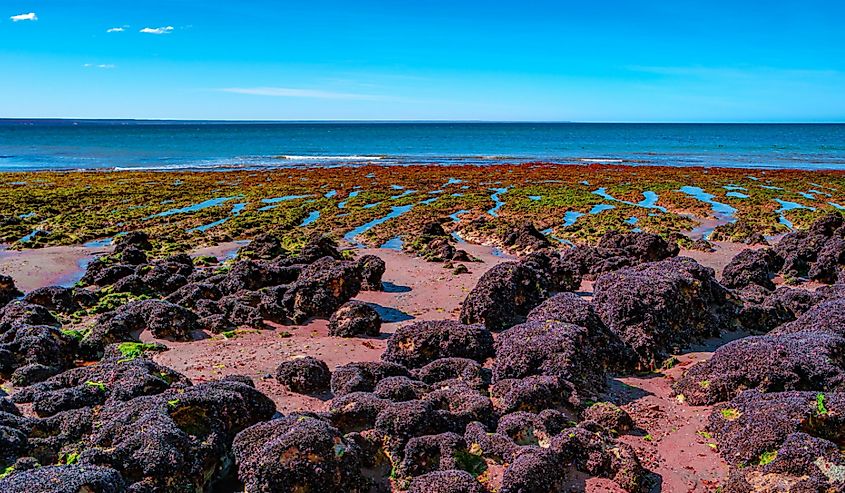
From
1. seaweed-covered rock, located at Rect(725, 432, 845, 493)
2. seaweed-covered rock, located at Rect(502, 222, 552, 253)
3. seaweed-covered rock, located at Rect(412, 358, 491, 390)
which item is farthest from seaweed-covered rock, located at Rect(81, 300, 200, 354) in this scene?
seaweed-covered rock, located at Rect(502, 222, 552, 253)

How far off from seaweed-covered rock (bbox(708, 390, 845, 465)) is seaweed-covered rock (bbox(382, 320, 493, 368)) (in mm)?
4714

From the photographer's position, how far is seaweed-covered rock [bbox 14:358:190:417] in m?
9.65

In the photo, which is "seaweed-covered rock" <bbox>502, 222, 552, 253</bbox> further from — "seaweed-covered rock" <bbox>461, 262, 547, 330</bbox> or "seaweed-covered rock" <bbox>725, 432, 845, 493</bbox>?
"seaweed-covered rock" <bbox>725, 432, 845, 493</bbox>

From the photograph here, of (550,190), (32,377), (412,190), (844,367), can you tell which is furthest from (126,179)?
(844,367)

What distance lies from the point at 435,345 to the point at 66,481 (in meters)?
7.31

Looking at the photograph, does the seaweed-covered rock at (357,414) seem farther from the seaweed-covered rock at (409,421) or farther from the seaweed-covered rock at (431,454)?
the seaweed-covered rock at (431,454)

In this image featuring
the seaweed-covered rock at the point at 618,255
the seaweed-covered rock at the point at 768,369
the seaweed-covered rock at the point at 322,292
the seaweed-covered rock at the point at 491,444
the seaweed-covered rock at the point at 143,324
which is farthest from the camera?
the seaweed-covered rock at the point at 618,255

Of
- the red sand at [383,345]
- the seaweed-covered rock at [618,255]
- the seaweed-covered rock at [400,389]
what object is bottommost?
the red sand at [383,345]

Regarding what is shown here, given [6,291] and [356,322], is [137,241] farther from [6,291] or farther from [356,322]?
[356,322]

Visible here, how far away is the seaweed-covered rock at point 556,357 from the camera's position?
36.0ft

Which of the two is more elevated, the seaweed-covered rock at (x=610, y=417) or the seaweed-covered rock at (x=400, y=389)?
the seaweed-covered rock at (x=400, y=389)

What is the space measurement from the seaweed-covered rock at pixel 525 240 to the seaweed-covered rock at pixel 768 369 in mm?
13147

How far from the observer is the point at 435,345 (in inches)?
499

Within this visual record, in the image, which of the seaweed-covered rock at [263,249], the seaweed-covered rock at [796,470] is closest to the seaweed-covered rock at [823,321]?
the seaweed-covered rock at [796,470]
